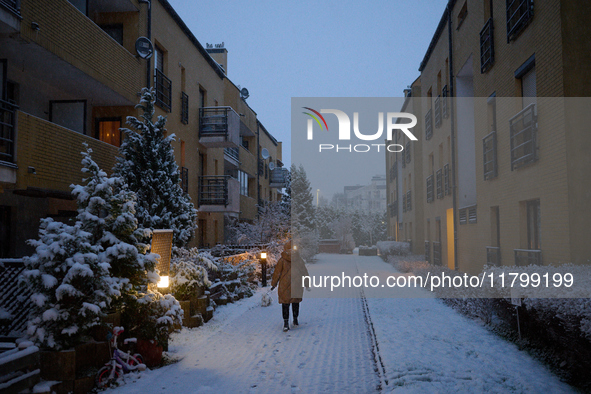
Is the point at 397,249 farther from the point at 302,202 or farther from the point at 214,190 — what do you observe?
the point at 302,202

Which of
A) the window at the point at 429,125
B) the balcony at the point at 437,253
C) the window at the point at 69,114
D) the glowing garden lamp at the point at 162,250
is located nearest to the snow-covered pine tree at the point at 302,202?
the balcony at the point at 437,253

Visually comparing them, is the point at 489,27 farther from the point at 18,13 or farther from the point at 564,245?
the point at 18,13

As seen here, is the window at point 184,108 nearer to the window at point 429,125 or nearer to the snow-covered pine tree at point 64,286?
the window at point 429,125

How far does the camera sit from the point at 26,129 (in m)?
8.55

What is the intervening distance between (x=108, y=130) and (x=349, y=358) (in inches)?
426

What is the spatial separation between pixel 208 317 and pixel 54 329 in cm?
492

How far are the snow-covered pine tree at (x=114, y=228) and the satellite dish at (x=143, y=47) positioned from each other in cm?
816

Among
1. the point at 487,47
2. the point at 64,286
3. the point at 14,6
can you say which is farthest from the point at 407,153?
the point at 64,286

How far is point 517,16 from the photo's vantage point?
940 cm

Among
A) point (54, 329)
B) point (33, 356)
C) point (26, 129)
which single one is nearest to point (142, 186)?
point (26, 129)

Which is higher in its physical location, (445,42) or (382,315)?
(445,42)

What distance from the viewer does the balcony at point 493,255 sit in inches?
446

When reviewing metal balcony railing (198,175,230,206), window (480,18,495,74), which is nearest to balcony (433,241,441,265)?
window (480,18,495,74)

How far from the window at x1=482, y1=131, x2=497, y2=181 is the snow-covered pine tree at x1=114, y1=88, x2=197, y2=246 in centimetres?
807
